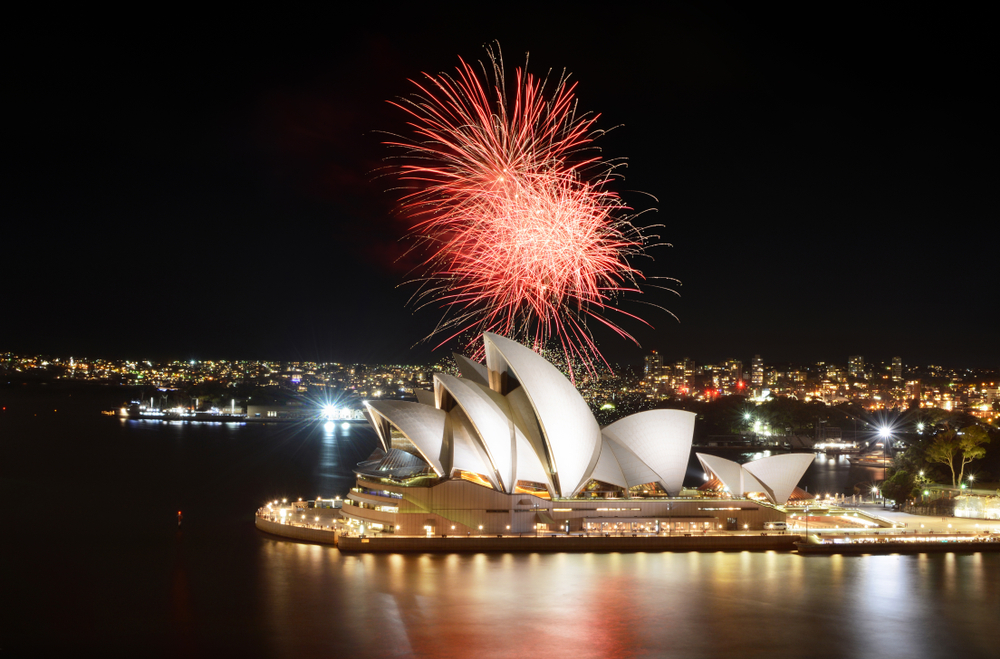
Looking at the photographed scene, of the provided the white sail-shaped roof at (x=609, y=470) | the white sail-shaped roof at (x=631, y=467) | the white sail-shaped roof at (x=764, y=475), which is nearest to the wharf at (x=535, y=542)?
the white sail-shaped roof at (x=609, y=470)

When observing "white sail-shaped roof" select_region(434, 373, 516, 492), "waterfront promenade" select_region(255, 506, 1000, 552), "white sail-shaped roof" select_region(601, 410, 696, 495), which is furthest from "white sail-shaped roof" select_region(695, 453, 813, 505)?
"white sail-shaped roof" select_region(434, 373, 516, 492)

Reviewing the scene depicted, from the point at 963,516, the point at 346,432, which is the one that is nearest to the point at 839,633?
the point at 963,516

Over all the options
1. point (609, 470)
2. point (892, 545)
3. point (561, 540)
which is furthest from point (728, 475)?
point (561, 540)

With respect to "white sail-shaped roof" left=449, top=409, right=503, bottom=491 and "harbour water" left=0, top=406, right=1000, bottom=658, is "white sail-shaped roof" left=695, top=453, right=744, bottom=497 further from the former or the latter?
"white sail-shaped roof" left=449, top=409, right=503, bottom=491

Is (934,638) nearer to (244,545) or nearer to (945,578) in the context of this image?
(945,578)

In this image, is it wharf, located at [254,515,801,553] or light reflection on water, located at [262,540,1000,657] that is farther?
wharf, located at [254,515,801,553]

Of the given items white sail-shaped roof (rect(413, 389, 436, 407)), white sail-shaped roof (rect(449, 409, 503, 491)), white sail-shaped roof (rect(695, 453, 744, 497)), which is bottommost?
white sail-shaped roof (rect(695, 453, 744, 497))

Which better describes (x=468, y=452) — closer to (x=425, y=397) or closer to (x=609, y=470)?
(x=425, y=397)
